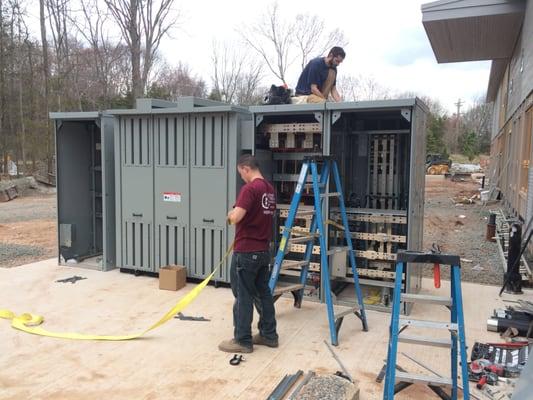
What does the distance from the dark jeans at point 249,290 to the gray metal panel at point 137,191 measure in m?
2.62

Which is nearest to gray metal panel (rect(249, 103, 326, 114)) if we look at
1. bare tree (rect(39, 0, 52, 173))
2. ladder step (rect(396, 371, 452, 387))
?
ladder step (rect(396, 371, 452, 387))

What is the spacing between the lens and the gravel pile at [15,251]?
24.9 ft

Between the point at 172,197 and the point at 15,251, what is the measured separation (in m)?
3.65

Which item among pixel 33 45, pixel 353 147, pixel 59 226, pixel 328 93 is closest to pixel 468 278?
pixel 353 147

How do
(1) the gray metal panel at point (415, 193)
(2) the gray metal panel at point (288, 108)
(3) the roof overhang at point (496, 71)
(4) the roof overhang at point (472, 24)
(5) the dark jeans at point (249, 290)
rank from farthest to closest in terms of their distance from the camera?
(3) the roof overhang at point (496, 71)
(4) the roof overhang at point (472, 24)
(2) the gray metal panel at point (288, 108)
(1) the gray metal panel at point (415, 193)
(5) the dark jeans at point (249, 290)

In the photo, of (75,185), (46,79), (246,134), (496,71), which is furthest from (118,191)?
(496,71)

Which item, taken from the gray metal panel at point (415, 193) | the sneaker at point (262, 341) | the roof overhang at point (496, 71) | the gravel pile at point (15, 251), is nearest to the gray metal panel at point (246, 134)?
the gray metal panel at point (415, 193)

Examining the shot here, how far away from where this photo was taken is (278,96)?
5699 mm

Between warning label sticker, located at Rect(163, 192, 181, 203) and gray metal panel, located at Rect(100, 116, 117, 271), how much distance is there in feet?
3.22

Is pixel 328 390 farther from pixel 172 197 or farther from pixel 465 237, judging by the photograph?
pixel 465 237

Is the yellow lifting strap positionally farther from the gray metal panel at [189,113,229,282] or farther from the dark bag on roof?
the dark bag on roof

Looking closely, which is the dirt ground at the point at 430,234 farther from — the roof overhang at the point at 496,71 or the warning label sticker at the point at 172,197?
the roof overhang at the point at 496,71

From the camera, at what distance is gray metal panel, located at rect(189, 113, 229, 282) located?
230 inches

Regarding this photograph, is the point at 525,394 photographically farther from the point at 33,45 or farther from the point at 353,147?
the point at 33,45
